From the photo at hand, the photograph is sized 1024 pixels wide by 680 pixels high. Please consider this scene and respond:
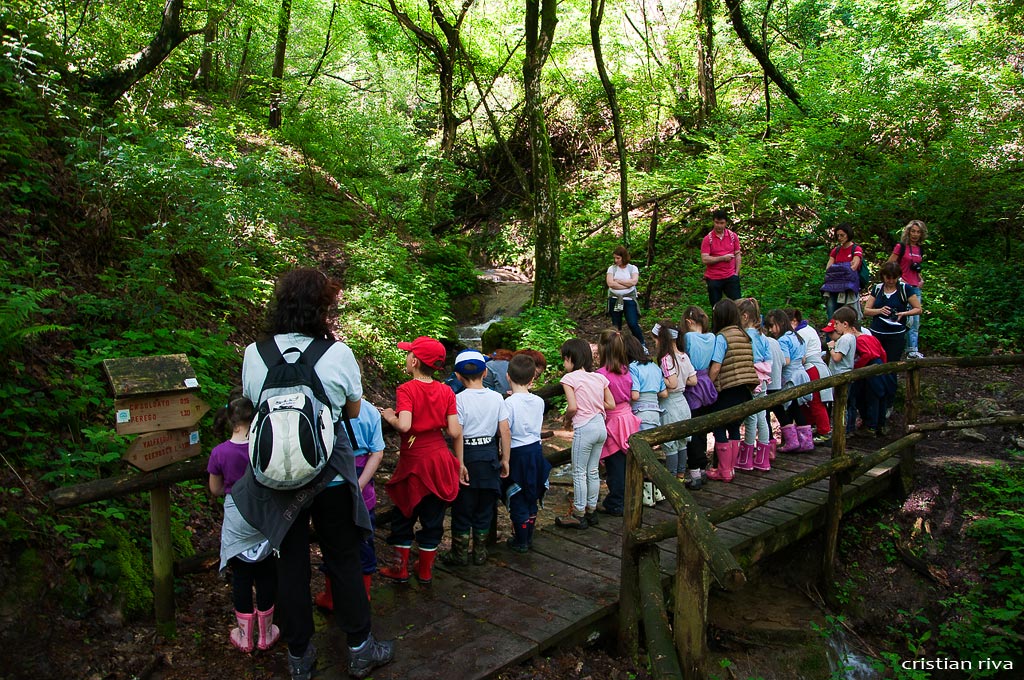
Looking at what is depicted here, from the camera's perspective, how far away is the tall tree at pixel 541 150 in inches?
503

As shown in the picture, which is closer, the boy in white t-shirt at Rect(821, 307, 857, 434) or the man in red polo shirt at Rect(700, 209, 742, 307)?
the boy in white t-shirt at Rect(821, 307, 857, 434)

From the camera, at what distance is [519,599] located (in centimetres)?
455

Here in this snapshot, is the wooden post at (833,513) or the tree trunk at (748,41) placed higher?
the tree trunk at (748,41)

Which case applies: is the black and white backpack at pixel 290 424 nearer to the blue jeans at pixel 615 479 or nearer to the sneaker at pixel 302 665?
the sneaker at pixel 302 665

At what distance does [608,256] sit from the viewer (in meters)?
15.8

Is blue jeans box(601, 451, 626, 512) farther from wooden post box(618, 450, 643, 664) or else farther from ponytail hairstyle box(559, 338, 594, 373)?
wooden post box(618, 450, 643, 664)

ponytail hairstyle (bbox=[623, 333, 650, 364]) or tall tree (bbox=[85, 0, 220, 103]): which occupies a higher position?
tall tree (bbox=[85, 0, 220, 103])

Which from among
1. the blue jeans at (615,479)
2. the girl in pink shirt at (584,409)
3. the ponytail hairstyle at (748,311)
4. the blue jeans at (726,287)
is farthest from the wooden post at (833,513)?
the blue jeans at (726,287)

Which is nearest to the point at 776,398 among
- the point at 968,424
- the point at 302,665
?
the point at 968,424

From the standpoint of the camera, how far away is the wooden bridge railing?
334 centimetres

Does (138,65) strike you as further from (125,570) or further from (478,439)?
(478,439)

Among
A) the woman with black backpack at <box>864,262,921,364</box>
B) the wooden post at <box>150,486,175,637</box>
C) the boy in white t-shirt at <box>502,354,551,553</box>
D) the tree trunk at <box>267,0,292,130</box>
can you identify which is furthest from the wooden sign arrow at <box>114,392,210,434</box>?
the tree trunk at <box>267,0,292,130</box>

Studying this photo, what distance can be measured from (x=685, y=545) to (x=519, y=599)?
4.73 feet

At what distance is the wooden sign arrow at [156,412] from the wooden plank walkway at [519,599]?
1.46 meters
